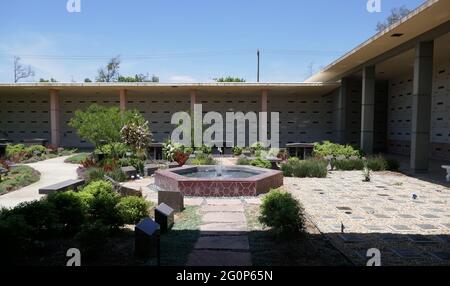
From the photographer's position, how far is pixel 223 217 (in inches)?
255

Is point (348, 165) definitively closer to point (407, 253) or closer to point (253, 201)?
point (253, 201)

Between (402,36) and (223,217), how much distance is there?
9.79m

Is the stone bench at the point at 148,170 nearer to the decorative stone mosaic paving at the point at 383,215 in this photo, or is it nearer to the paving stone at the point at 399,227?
the decorative stone mosaic paving at the point at 383,215

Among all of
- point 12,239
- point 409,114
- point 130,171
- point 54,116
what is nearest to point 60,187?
point 12,239

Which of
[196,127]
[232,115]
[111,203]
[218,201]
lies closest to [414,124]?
[218,201]

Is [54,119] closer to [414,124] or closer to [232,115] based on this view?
[232,115]

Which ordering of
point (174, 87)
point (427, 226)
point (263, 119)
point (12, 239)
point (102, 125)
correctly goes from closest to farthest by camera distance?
point (12, 239), point (427, 226), point (102, 125), point (174, 87), point (263, 119)

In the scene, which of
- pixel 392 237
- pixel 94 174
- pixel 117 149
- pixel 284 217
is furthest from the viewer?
pixel 117 149

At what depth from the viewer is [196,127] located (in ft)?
58.2

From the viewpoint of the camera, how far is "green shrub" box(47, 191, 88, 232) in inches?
212

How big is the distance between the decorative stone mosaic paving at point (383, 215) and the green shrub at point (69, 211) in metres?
3.85

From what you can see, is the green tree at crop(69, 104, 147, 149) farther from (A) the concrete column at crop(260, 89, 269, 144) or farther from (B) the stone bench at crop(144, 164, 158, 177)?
(A) the concrete column at crop(260, 89, 269, 144)

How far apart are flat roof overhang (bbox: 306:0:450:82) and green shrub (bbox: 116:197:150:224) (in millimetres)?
8835
